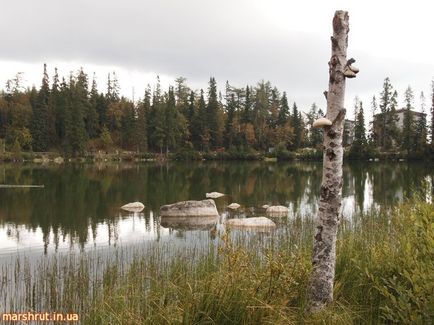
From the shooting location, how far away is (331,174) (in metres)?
4.81

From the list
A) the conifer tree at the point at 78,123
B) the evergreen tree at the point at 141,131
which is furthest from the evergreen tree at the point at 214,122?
the conifer tree at the point at 78,123

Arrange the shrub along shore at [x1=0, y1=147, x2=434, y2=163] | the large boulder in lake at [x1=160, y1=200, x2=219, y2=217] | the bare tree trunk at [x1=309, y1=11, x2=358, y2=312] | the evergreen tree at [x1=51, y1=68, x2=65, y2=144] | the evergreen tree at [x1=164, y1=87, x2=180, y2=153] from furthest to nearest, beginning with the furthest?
the evergreen tree at [x1=164, y1=87, x2=180, y2=153] → the evergreen tree at [x1=51, y1=68, x2=65, y2=144] → the shrub along shore at [x1=0, y1=147, x2=434, y2=163] → the large boulder in lake at [x1=160, y1=200, x2=219, y2=217] → the bare tree trunk at [x1=309, y1=11, x2=358, y2=312]

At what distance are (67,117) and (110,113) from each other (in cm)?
1500

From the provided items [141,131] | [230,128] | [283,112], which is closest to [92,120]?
[141,131]

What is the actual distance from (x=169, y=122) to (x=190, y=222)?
67399 millimetres

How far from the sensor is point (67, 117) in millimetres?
78188

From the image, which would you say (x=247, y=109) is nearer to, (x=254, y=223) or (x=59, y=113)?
(x=59, y=113)

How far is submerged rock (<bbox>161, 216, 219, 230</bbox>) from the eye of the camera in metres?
17.2

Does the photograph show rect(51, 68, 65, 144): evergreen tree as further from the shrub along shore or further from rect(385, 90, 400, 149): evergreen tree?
rect(385, 90, 400, 149): evergreen tree

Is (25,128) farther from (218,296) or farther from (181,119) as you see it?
(218,296)

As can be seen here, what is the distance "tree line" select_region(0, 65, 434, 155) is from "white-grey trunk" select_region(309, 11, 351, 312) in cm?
7316

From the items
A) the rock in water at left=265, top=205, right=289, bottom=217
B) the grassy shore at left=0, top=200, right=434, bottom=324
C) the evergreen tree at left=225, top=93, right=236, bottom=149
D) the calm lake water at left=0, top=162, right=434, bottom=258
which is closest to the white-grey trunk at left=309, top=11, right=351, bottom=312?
the grassy shore at left=0, top=200, right=434, bottom=324

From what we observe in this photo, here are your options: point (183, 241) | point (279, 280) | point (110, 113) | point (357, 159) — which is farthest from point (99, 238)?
point (110, 113)

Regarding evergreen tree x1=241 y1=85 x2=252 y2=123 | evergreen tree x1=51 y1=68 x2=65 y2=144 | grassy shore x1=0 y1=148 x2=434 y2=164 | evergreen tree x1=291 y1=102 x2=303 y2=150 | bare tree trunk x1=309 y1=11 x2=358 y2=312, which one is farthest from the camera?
evergreen tree x1=241 y1=85 x2=252 y2=123
